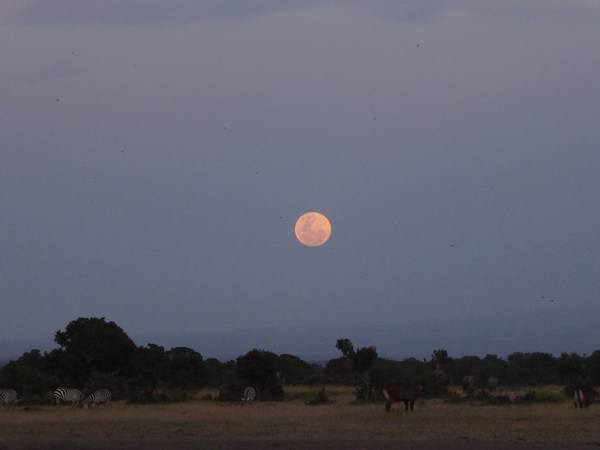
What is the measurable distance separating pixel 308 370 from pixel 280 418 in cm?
3163

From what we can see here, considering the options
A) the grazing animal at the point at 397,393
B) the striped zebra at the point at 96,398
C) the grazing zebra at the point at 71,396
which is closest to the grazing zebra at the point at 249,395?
the striped zebra at the point at 96,398

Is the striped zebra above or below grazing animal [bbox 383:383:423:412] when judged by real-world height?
above

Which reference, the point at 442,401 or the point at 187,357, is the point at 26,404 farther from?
the point at 442,401

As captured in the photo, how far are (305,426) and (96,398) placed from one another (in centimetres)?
1147

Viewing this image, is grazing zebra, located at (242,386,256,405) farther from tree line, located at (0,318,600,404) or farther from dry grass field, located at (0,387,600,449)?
dry grass field, located at (0,387,600,449)

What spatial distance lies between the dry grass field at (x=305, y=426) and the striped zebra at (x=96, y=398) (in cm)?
85

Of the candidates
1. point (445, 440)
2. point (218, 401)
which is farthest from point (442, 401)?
point (445, 440)

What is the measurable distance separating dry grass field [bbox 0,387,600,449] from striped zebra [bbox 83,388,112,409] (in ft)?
2.78

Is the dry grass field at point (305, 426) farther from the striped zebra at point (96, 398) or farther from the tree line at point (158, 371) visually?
the tree line at point (158, 371)

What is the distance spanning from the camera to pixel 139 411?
2720cm

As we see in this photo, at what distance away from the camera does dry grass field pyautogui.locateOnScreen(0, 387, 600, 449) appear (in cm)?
1764

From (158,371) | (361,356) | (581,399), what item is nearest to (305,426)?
(581,399)

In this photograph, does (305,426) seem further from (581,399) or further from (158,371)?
(158,371)

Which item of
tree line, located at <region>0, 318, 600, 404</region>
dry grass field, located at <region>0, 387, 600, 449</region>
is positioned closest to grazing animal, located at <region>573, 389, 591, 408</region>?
dry grass field, located at <region>0, 387, 600, 449</region>
